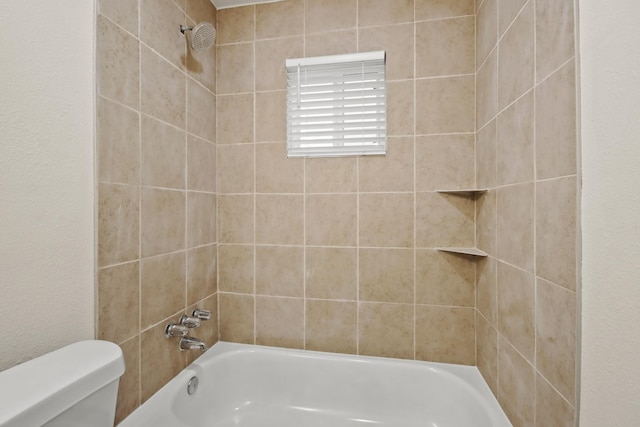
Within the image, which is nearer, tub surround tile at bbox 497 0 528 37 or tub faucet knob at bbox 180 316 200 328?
tub surround tile at bbox 497 0 528 37

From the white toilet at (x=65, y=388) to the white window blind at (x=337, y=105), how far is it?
1236 mm

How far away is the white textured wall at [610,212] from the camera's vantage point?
56cm

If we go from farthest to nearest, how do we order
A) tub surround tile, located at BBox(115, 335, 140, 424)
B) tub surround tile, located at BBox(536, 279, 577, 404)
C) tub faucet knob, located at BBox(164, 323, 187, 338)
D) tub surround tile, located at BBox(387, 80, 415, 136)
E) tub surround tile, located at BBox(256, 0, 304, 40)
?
tub surround tile, located at BBox(256, 0, 304, 40) → tub surround tile, located at BBox(387, 80, 415, 136) → tub faucet knob, located at BBox(164, 323, 187, 338) → tub surround tile, located at BBox(115, 335, 140, 424) → tub surround tile, located at BBox(536, 279, 577, 404)

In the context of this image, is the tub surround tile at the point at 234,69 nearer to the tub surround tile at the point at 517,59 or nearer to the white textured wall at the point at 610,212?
the tub surround tile at the point at 517,59

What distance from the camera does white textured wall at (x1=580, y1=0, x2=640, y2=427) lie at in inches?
22.1

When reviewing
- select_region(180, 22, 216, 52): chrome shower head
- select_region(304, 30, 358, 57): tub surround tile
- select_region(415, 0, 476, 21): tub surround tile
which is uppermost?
select_region(415, 0, 476, 21): tub surround tile

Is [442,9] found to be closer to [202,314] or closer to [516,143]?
[516,143]

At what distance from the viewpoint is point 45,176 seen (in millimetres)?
855

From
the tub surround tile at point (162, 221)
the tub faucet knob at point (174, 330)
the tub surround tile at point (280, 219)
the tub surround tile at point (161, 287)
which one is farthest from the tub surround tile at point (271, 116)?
the tub faucet knob at point (174, 330)

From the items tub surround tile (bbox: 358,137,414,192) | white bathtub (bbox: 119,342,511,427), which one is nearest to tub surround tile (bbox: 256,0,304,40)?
tub surround tile (bbox: 358,137,414,192)

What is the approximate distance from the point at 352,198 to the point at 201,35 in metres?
1.08

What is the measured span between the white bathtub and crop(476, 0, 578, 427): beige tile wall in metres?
0.25

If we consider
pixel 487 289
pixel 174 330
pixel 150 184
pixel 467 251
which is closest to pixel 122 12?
pixel 150 184

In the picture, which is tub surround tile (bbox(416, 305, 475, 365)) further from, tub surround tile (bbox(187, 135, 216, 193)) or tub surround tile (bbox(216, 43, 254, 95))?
tub surround tile (bbox(216, 43, 254, 95))
